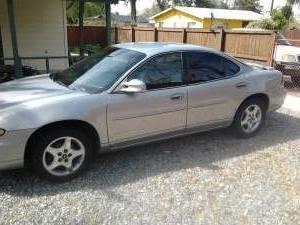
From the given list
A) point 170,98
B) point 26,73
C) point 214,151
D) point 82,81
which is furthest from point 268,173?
point 26,73

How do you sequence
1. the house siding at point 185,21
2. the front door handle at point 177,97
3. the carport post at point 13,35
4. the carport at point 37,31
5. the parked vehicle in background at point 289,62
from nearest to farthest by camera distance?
the front door handle at point 177,97
the carport post at point 13,35
the parked vehicle in background at point 289,62
the carport at point 37,31
the house siding at point 185,21

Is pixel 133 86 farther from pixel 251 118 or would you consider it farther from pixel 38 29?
pixel 38 29

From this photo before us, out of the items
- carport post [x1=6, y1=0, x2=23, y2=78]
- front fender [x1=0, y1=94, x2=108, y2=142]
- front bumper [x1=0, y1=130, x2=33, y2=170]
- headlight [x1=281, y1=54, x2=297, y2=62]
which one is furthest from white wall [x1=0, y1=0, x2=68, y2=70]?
front bumper [x1=0, y1=130, x2=33, y2=170]

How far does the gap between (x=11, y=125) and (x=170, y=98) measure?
2.04m

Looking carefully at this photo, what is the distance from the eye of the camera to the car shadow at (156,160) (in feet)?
13.8

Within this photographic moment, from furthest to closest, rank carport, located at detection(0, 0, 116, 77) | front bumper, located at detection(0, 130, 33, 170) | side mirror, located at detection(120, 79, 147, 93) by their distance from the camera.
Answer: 1. carport, located at detection(0, 0, 116, 77)
2. side mirror, located at detection(120, 79, 147, 93)
3. front bumper, located at detection(0, 130, 33, 170)

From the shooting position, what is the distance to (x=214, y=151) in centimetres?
538

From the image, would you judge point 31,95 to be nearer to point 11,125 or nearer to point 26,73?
point 11,125

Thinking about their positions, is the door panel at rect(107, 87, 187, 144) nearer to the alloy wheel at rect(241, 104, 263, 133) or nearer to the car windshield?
the car windshield

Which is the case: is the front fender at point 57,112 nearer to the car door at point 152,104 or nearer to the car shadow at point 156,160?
the car door at point 152,104

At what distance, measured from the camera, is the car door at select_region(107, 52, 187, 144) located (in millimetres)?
4469

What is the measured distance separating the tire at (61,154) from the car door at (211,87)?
63.3 inches

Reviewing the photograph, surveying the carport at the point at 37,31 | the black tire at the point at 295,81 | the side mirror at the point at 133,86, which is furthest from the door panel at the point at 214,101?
the carport at the point at 37,31

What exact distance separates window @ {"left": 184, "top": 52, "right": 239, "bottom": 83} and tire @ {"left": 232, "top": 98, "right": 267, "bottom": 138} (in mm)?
613
